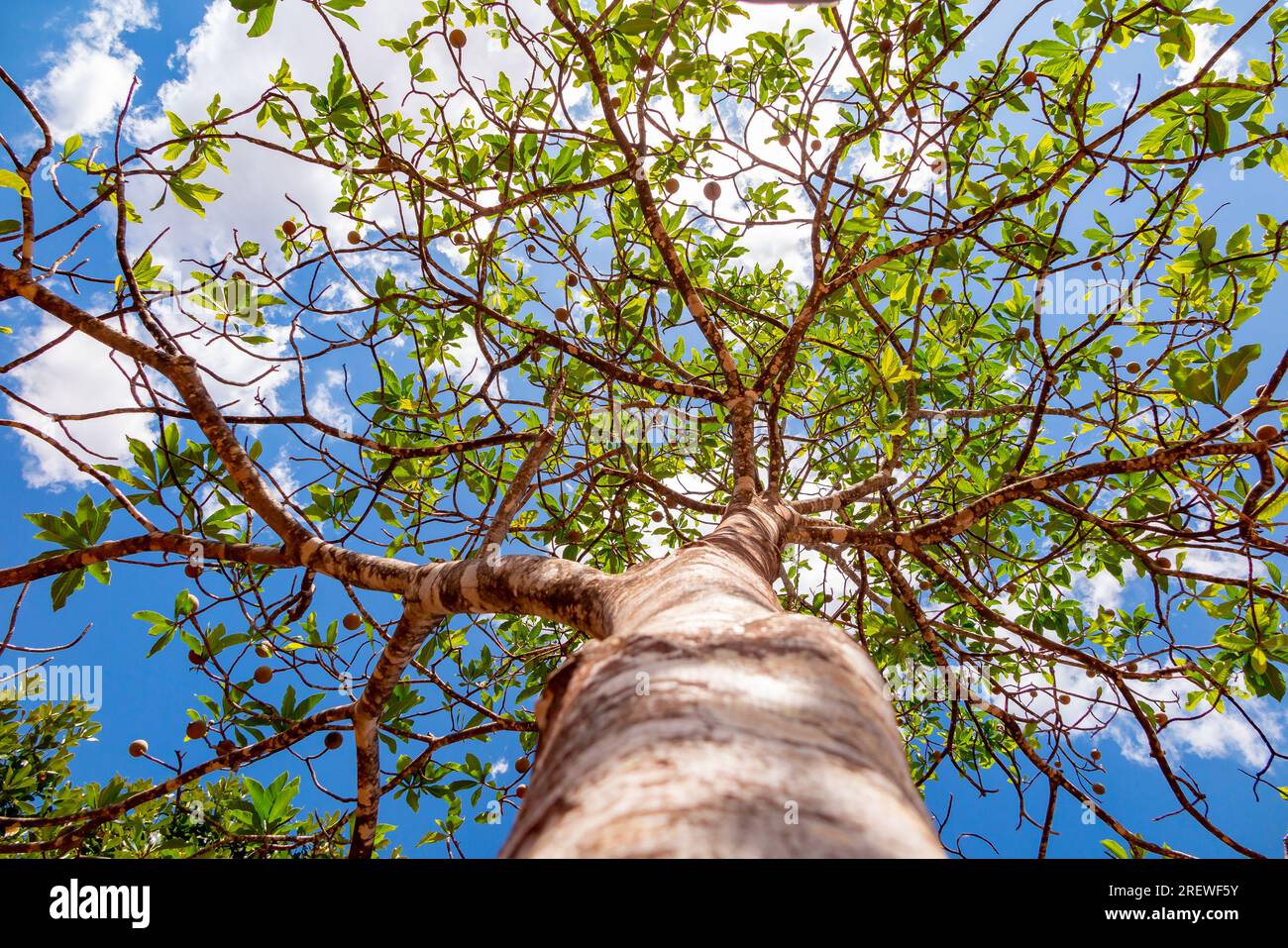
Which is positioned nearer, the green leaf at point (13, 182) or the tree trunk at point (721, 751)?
the tree trunk at point (721, 751)

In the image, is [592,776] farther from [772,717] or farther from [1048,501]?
[1048,501]

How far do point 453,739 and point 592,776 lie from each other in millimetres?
2516
